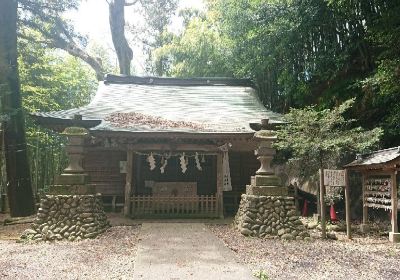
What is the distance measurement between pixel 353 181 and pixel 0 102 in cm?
1227

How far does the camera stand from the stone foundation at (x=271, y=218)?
8.66 m

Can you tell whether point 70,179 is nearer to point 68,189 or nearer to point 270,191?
point 68,189

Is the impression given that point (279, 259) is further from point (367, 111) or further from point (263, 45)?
point (263, 45)

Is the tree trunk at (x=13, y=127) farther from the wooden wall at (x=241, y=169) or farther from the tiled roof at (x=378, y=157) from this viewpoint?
the tiled roof at (x=378, y=157)

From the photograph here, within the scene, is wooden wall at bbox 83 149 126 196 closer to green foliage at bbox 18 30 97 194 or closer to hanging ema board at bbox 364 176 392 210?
green foliage at bbox 18 30 97 194

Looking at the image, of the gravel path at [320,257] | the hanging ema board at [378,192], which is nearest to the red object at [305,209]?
the hanging ema board at [378,192]

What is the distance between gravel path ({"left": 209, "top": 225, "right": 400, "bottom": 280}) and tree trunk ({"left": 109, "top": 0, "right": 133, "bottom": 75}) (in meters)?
22.0

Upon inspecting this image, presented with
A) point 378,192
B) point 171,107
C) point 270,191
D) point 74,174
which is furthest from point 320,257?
point 171,107

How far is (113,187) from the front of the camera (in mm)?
13234

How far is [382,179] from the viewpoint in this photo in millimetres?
8484

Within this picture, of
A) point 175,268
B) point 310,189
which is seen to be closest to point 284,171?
point 310,189

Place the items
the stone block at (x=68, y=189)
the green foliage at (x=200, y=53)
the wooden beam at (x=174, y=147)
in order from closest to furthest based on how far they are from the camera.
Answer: the stone block at (x=68, y=189)
the wooden beam at (x=174, y=147)
the green foliage at (x=200, y=53)

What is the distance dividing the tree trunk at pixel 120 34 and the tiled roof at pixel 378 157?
22.2 meters

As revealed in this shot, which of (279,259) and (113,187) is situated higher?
(113,187)
